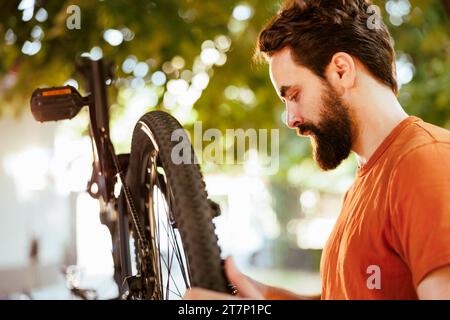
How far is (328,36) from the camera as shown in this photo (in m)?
1.28

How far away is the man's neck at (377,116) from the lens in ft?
4.00

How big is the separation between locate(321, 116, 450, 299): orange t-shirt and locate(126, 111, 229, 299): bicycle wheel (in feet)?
0.77

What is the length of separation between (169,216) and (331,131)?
0.31m

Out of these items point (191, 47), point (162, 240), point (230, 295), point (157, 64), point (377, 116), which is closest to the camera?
point (230, 295)

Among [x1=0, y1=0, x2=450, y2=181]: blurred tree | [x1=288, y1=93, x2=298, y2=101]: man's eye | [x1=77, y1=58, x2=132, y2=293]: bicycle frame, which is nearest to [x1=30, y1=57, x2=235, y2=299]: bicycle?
[x1=77, y1=58, x2=132, y2=293]: bicycle frame

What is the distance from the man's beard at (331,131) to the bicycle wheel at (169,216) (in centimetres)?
24

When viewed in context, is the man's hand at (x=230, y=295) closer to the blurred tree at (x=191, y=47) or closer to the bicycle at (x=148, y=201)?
the bicycle at (x=148, y=201)

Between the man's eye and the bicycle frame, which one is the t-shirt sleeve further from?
the bicycle frame

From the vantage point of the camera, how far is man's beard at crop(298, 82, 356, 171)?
48.7 inches

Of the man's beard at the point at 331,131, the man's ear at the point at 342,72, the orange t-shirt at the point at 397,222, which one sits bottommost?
→ the orange t-shirt at the point at 397,222

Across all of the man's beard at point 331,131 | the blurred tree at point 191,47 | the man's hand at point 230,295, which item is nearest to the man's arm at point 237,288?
the man's hand at point 230,295

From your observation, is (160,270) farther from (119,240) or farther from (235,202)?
(235,202)

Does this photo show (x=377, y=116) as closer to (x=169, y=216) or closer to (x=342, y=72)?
(x=342, y=72)

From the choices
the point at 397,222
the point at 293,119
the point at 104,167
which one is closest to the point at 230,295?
the point at 397,222
